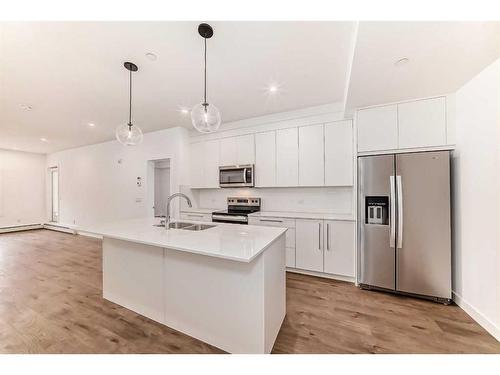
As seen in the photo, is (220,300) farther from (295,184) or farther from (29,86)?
(29,86)

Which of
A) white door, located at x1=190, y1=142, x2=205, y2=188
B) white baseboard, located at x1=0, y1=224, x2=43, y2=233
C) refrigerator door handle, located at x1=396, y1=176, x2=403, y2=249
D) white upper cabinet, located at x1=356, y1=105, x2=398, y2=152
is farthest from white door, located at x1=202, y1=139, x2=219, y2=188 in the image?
white baseboard, located at x1=0, y1=224, x2=43, y2=233

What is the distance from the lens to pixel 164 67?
7.51 feet

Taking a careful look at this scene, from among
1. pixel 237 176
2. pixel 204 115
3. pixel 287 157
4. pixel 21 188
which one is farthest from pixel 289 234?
pixel 21 188

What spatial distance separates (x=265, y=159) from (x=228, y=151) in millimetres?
836

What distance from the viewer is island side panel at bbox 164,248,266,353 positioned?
1.51 meters

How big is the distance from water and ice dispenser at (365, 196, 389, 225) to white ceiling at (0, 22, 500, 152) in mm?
1277

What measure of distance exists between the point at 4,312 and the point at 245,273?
279cm

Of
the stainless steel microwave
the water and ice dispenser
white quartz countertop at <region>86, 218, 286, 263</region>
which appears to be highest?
the stainless steel microwave

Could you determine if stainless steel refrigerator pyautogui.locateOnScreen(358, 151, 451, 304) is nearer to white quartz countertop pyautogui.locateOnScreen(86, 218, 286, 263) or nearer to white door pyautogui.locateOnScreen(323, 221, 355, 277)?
white door pyautogui.locateOnScreen(323, 221, 355, 277)

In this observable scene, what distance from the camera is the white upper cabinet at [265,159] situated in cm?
371

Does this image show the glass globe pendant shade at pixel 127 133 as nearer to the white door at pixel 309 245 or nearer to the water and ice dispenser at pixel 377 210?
the white door at pixel 309 245

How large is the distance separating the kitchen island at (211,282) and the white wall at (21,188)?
770 cm
